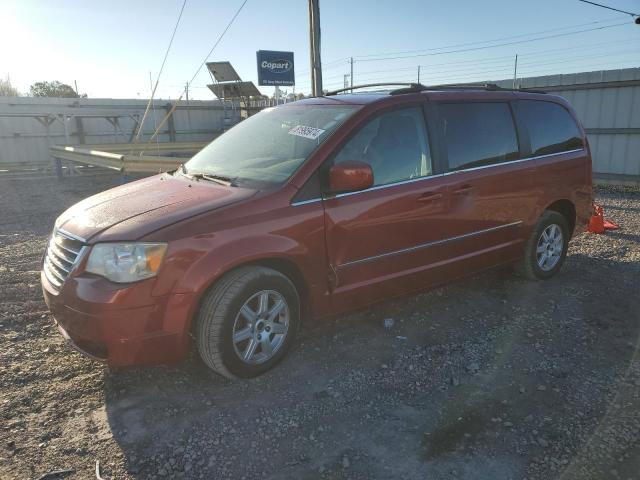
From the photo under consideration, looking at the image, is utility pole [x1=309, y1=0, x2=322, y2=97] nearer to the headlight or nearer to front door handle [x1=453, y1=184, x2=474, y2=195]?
front door handle [x1=453, y1=184, x2=474, y2=195]

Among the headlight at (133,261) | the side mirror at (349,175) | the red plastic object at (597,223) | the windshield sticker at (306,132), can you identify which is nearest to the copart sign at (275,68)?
the red plastic object at (597,223)

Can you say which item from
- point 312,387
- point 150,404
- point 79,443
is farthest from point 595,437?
point 79,443

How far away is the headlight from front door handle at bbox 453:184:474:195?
7.71 feet

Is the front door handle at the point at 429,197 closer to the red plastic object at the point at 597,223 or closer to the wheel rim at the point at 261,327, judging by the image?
the wheel rim at the point at 261,327

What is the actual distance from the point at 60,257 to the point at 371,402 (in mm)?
2137

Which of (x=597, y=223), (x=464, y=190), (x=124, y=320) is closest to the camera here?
(x=124, y=320)

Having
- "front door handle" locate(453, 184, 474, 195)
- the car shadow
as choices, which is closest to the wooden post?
the car shadow

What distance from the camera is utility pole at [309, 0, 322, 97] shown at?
28.1 feet

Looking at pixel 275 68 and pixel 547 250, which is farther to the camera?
pixel 275 68

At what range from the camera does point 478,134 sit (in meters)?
4.24

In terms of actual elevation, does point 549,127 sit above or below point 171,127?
below

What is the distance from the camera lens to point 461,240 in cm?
411

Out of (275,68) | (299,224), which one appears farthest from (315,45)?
(299,224)

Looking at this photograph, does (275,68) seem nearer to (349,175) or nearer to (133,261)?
(349,175)
